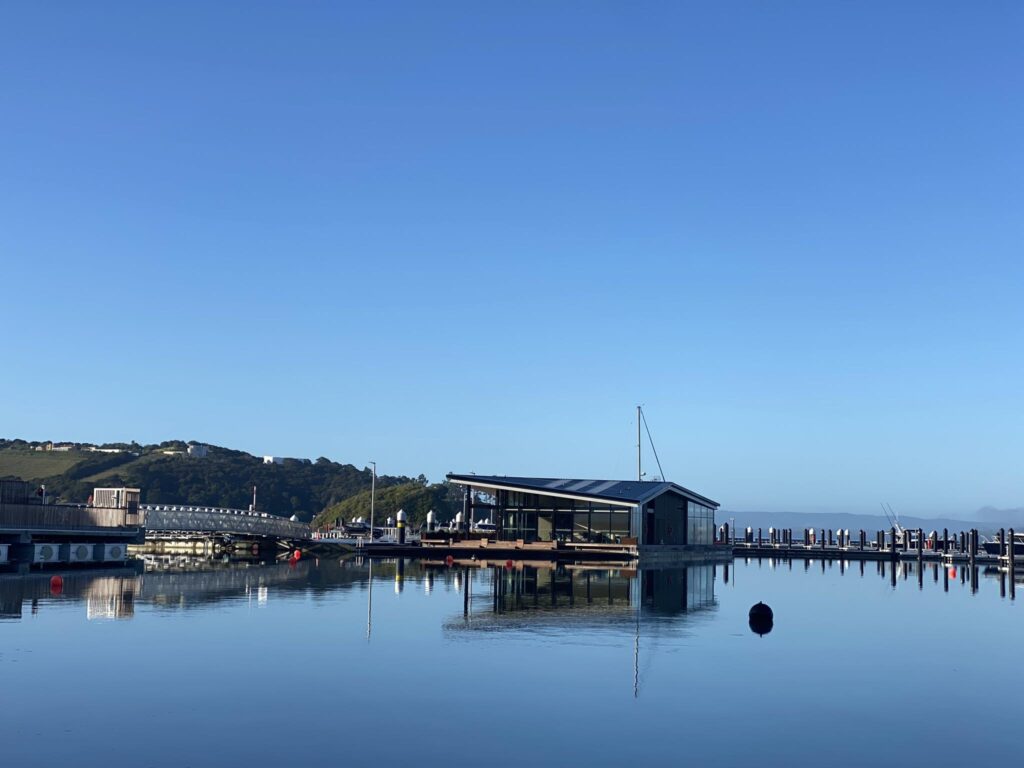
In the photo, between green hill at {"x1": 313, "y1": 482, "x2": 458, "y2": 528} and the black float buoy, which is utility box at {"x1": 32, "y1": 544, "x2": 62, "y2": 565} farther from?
green hill at {"x1": 313, "y1": 482, "x2": 458, "y2": 528}

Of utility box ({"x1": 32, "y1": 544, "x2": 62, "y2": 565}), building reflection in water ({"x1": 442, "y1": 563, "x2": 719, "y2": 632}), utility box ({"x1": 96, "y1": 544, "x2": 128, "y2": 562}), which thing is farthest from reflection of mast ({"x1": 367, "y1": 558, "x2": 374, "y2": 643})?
utility box ({"x1": 32, "y1": 544, "x2": 62, "y2": 565})

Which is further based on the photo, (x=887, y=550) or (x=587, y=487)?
(x=887, y=550)

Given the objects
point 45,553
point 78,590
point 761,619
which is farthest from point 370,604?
point 45,553

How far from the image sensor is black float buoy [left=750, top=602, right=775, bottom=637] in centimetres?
4669

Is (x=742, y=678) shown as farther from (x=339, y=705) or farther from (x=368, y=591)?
(x=368, y=591)

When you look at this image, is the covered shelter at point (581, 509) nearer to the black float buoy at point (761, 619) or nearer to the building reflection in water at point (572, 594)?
the building reflection in water at point (572, 594)

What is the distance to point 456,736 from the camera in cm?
2372

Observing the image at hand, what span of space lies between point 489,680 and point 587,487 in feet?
264

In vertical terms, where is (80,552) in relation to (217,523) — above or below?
below

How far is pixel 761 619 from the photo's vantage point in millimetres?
47469

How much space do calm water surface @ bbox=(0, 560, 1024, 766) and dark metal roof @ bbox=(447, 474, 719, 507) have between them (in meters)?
44.2

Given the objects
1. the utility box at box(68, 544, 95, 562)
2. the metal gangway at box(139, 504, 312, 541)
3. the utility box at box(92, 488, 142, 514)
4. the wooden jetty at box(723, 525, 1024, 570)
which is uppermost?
the utility box at box(92, 488, 142, 514)

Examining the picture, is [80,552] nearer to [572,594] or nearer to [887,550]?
[572,594]

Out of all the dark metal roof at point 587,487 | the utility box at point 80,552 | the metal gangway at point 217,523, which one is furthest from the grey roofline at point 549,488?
the utility box at point 80,552
